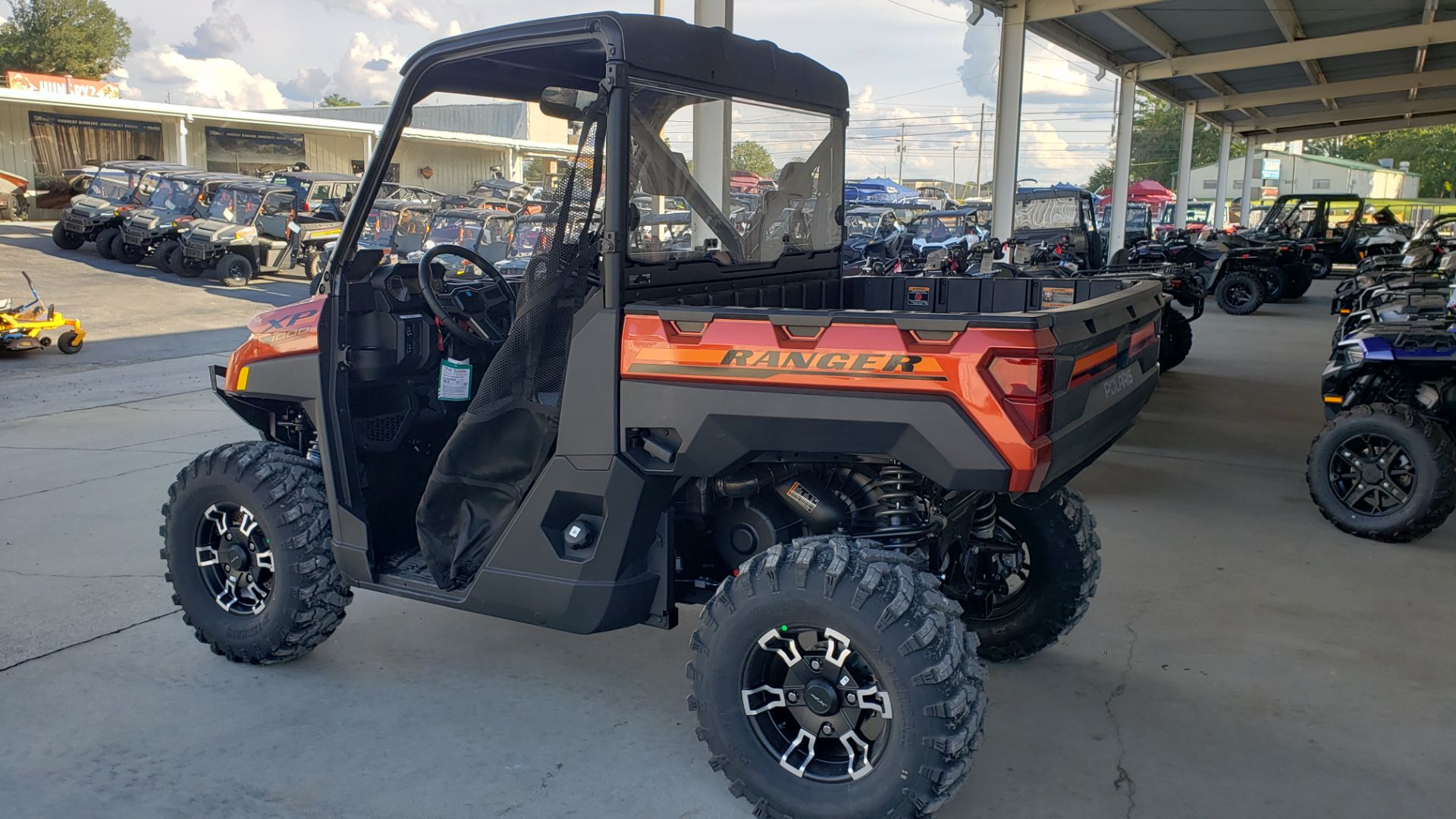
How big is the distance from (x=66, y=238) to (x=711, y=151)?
2338 centimetres

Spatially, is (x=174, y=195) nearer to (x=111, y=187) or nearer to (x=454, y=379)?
(x=111, y=187)

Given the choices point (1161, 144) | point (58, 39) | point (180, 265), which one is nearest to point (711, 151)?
point (180, 265)

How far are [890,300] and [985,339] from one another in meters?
1.74

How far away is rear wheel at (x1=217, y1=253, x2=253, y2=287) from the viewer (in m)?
19.2

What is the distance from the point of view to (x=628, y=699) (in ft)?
12.2

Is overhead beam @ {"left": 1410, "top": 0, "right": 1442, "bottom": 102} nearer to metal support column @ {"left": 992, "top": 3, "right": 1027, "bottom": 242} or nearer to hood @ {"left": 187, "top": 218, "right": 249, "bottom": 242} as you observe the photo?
metal support column @ {"left": 992, "top": 3, "right": 1027, "bottom": 242}

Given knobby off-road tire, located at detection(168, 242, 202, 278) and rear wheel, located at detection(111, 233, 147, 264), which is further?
rear wheel, located at detection(111, 233, 147, 264)

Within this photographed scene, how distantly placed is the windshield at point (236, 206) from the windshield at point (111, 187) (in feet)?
12.1

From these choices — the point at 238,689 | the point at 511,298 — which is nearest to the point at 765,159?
the point at 511,298

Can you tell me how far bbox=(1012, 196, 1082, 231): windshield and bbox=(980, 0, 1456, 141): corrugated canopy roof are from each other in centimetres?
244

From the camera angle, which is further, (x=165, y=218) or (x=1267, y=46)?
(x=165, y=218)

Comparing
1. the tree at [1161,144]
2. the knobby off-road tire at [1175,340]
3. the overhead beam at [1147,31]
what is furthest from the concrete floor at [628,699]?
the tree at [1161,144]

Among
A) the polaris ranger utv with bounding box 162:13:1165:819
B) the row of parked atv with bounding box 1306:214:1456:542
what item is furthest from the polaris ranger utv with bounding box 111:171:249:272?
the row of parked atv with bounding box 1306:214:1456:542

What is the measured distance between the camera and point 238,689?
3.76 metres
